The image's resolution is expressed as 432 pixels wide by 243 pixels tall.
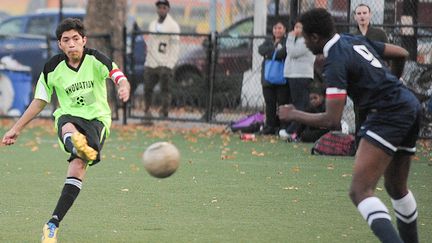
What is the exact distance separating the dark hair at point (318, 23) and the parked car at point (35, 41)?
13.2 meters

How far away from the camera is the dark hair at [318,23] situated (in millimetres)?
7199

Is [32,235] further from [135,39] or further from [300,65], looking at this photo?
[135,39]

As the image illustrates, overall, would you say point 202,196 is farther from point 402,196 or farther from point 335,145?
point 335,145

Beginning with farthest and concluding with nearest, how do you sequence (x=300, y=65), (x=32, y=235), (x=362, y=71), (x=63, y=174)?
1. (x=300, y=65)
2. (x=63, y=174)
3. (x=32, y=235)
4. (x=362, y=71)

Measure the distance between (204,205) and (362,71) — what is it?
3.46 meters

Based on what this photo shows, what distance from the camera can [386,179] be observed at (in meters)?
7.62

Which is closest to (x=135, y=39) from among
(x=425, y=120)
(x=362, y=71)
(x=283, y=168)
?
(x=425, y=120)

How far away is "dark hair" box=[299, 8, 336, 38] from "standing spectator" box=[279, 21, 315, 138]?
9304 mm

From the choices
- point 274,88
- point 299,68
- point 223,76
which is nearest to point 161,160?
point 299,68

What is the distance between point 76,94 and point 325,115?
8.58 feet

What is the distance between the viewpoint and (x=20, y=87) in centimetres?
2102

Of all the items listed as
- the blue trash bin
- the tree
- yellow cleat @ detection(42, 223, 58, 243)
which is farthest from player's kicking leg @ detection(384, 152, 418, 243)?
the tree

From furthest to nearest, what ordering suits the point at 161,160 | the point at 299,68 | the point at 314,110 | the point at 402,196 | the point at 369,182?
the point at 299,68 → the point at 314,110 → the point at 161,160 → the point at 402,196 → the point at 369,182

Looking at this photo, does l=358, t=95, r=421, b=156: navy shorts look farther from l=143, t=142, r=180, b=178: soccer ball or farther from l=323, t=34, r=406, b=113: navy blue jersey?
l=143, t=142, r=180, b=178: soccer ball
